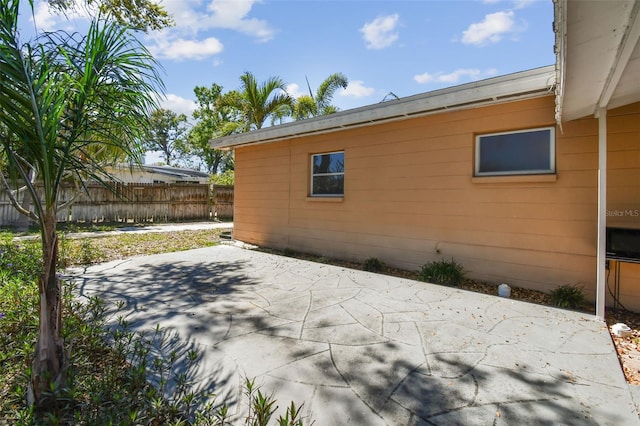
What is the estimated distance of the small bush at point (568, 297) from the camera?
3.83 metres

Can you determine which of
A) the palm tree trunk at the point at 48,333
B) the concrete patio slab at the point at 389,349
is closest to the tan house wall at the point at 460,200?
the concrete patio slab at the point at 389,349

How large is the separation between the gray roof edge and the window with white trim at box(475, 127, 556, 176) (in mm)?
532

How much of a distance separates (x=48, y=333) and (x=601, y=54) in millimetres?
3990

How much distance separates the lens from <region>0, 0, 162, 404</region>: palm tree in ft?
5.61

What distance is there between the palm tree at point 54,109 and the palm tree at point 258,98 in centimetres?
1097

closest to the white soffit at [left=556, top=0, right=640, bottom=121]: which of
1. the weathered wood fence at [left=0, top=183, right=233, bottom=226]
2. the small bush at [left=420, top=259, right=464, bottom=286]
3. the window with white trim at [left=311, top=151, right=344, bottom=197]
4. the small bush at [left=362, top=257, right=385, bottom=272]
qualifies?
the small bush at [left=420, top=259, right=464, bottom=286]

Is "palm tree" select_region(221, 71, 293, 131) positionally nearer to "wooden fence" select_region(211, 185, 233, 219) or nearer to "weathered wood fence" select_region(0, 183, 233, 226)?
"wooden fence" select_region(211, 185, 233, 219)

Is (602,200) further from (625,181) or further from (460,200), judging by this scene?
(460,200)

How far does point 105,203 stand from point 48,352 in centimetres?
1392

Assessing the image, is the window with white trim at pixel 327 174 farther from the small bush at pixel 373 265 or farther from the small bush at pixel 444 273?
the small bush at pixel 444 273

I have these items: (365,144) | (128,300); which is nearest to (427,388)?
(128,300)

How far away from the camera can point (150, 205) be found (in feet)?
47.2

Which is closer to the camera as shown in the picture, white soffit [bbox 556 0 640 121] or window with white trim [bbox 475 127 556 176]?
white soffit [bbox 556 0 640 121]

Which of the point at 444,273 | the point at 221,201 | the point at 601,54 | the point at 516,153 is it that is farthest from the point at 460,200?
the point at 221,201
